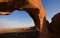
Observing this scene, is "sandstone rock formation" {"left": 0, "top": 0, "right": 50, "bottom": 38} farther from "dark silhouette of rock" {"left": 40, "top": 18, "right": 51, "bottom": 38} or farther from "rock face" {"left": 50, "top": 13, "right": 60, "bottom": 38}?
"rock face" {"left": 50, "top": 13, "right": 60, "bottom": 38}

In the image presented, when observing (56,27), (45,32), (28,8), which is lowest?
(45,32)

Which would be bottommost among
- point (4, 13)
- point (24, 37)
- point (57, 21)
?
point (24, 37)

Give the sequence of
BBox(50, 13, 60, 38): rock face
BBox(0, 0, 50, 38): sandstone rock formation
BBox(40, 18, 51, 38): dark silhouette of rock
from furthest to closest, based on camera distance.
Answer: BBox(50, 13, 60, 38): rock face, BBox(40, 18, 51, 38): dark silhouette of rock, BBox(0, 0, 50, 38): sandstone rock formation

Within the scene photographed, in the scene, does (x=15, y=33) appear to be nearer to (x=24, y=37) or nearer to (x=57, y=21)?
(x=24, y=37)

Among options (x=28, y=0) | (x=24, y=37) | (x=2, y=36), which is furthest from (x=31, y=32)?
(x=28, y=0)

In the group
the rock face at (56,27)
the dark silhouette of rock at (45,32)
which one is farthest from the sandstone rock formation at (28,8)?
the rock face at (56,27)

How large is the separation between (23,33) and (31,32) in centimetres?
62

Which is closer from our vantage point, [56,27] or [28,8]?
[28,8]

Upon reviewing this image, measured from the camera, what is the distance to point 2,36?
11.7m

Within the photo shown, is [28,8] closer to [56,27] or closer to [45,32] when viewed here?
[45,32]

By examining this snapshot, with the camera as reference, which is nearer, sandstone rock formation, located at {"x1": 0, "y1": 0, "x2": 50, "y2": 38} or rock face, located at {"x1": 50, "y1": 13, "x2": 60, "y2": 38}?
sandstone rock formation, located at {"x1": 0, "y1": 0, "x2": 50, "y2": 38}

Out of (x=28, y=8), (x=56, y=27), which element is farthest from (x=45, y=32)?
(x=28, y=8)

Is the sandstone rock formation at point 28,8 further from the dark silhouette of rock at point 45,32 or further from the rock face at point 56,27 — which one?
the rock face at point 56,27

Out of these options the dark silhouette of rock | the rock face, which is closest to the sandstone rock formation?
the dark silhouette of rock
